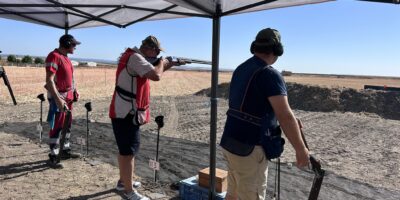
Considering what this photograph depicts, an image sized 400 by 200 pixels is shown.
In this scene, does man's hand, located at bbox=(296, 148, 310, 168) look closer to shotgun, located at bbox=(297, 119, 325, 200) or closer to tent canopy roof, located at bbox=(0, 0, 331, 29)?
shotgun, located at bbox=(297, 119, 325, 200)

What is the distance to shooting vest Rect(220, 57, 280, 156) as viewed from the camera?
293 centimetres

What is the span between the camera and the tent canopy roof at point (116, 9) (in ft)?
14.4

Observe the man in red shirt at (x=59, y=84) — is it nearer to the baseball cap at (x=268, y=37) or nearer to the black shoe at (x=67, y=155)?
the black shoe at (x=67, y=155)

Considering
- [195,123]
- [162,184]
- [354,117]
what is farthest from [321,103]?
[162,184]

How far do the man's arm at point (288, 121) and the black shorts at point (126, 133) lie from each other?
2.13 metres

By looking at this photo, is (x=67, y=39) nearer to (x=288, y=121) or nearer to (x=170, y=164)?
(x=170, y=164)

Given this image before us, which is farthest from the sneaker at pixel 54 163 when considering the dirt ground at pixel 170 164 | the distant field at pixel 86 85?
the distant field at pixel 86 85

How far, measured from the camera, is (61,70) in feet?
19.3

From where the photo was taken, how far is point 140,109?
4.37 m

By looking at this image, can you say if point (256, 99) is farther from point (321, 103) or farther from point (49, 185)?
point (321, 103)

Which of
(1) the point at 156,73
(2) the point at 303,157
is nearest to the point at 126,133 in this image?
(1) the point at 156,73

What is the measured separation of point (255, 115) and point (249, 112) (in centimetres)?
6

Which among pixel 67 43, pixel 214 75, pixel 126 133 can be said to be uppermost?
pixel 67 43

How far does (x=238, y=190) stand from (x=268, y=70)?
3.57ft
